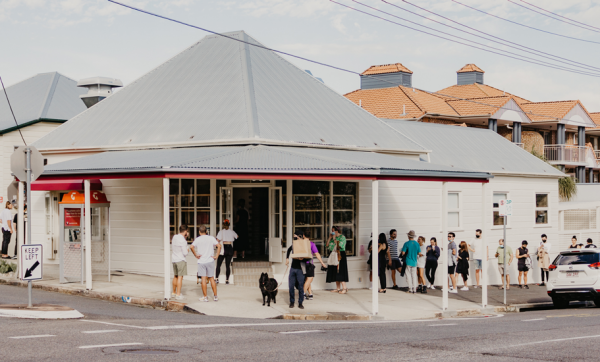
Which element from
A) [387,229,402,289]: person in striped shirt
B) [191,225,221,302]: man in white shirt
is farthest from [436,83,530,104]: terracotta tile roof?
[191,225,221,302]: man in white shirt

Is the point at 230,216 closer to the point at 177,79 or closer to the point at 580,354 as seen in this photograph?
the point at 177,79

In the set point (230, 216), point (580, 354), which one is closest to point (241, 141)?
point (230, 216)

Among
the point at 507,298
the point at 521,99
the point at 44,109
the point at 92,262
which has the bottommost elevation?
the point at 507,298

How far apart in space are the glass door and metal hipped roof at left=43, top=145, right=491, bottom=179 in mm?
1364

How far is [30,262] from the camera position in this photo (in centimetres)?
1313

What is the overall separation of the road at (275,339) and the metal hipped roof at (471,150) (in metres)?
11.3

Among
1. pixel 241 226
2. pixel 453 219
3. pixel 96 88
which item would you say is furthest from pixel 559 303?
pixel 96 88

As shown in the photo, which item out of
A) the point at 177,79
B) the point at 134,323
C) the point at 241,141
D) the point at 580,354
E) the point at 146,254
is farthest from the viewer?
the point at 177,79

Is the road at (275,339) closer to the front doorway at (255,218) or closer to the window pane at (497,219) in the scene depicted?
the front doorway at (255,218)

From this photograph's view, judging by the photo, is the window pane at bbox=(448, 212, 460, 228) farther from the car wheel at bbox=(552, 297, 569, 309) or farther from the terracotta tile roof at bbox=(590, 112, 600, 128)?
the terracotta tile roof at bbox=(590, 112, 600, 128)

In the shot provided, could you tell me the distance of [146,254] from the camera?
19.8m

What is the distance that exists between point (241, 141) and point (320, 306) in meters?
5.09

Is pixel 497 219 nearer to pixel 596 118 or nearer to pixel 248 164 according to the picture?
pixel 248 164

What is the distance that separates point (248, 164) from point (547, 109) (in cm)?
3497
